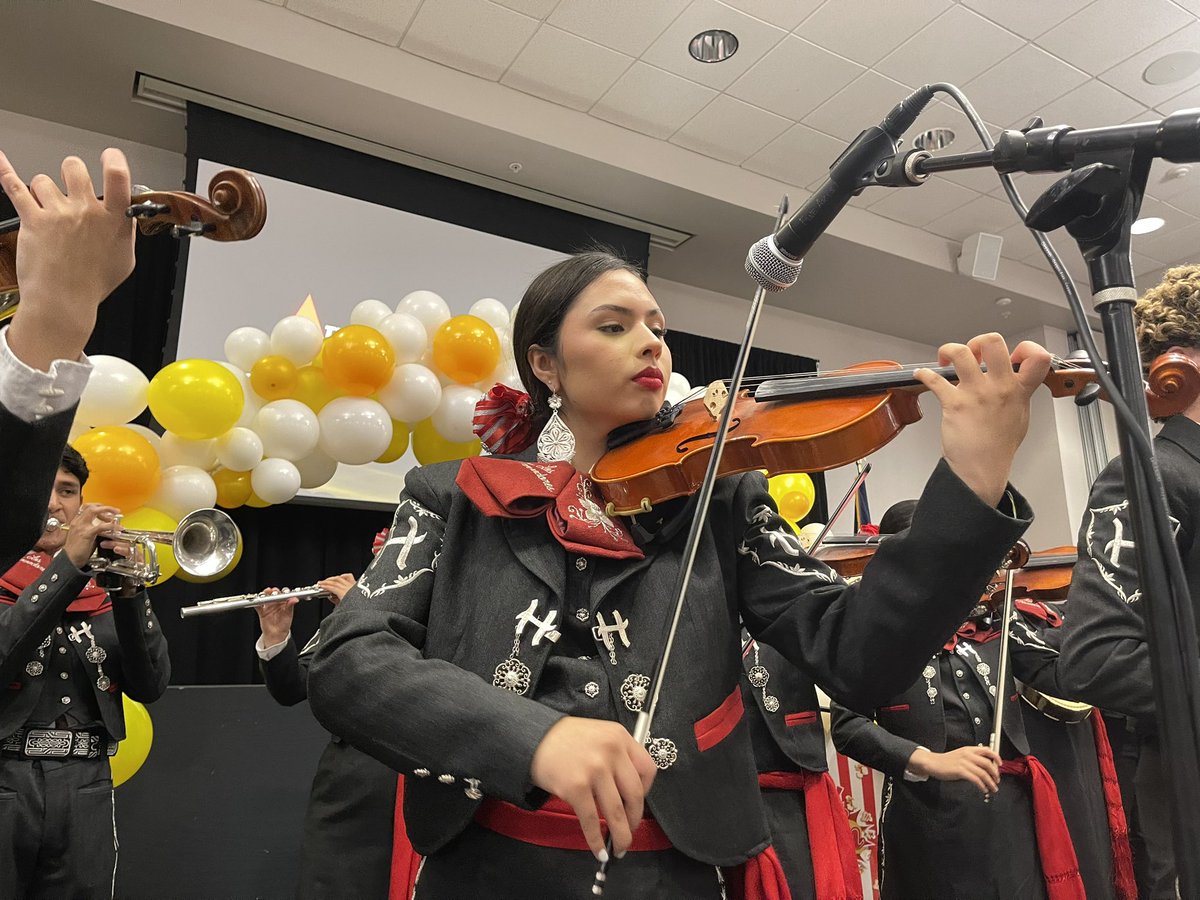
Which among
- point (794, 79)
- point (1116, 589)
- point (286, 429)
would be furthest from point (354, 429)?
point (794, 79)

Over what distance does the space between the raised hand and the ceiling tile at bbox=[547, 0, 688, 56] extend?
3796 millimetres

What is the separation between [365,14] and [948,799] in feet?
13.5

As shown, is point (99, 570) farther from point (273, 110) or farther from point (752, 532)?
point (273, 110)

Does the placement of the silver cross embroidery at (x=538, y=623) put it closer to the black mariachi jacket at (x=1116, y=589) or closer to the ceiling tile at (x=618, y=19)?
the black mariachi jacket at (x=1116, y=589)

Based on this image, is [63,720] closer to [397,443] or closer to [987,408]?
[397,443]

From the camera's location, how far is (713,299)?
683 cm

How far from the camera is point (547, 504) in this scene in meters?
1.21

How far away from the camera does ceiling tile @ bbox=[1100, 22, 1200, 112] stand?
4.46m

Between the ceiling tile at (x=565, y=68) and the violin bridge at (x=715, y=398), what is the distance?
3559 millimetres

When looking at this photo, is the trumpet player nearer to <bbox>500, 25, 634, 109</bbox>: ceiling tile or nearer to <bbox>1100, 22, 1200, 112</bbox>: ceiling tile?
<bbox>500, 25, 634, 109</bbox>: ceiling tile

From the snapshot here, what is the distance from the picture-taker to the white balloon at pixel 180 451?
3.17 metres

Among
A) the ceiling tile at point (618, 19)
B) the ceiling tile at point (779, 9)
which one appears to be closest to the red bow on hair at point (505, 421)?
the ceiling tile at point (618, 19)

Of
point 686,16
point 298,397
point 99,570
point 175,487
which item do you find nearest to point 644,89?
point 686,16

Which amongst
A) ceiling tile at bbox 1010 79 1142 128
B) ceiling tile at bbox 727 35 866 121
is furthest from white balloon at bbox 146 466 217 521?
ceiling tile at bbox 1010 79 1142 128
